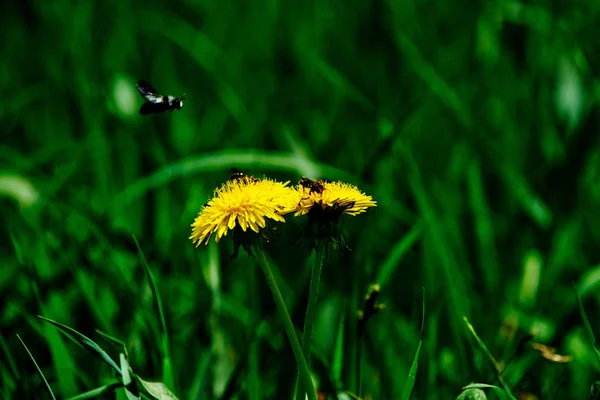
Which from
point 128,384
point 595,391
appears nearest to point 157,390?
point 128,384

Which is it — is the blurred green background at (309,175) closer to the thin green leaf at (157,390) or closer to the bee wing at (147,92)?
the thin green leaf at (157,390)

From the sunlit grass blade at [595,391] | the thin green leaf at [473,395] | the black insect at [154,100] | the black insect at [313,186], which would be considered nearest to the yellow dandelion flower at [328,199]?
the black insect at [313,186]

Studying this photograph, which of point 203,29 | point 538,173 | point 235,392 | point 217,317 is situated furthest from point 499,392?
point 203,29

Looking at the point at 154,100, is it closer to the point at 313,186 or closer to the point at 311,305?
the point at 313,186

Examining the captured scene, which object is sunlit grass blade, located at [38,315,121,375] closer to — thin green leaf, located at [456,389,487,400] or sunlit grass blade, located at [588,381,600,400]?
thin green leaf, located at [456,389,487,400]

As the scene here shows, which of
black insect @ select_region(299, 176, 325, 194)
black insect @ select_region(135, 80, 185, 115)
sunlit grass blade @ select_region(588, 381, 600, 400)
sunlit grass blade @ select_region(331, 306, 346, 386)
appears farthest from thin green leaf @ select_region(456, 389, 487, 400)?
black insect @ select_region(135, 80, 185, 115)

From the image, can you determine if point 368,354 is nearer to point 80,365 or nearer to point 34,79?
point 80,365
